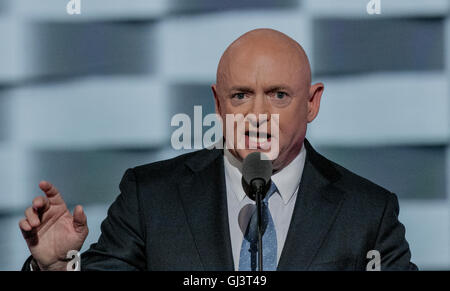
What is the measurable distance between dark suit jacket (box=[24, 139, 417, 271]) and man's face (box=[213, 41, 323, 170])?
128 millimetres

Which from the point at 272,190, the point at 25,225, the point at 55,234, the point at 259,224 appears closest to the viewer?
the point at 259,224

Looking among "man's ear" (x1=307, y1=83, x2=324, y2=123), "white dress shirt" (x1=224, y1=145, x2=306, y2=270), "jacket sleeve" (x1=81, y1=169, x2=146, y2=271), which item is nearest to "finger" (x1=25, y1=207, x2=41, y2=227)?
"jacket sleeve" (x1=81, y1=169, x2=146, y2=271)

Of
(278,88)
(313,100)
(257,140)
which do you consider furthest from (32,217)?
(313,100)

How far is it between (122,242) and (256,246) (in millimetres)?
320

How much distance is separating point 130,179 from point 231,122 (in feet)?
1.00

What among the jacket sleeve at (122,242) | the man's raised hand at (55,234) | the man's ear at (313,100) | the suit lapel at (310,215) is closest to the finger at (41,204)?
the man's raised hand at (55,234)

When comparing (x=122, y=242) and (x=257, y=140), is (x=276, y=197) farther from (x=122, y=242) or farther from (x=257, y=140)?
(x=122, y=242)

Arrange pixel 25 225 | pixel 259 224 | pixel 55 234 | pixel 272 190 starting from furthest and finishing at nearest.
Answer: pixel 272 190
pixel 55 234
pixel 25 225
pixel 259 224

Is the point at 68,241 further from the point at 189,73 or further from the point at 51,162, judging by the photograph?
the point at 189,73

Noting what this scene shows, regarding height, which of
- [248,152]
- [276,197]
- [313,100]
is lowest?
[276,197]

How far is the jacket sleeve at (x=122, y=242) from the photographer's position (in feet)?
5.63

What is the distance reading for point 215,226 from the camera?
5.65ft

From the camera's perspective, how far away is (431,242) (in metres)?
2.19

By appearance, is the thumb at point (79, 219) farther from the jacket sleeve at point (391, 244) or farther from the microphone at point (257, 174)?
the jacket sleeve at point (391, 244)
